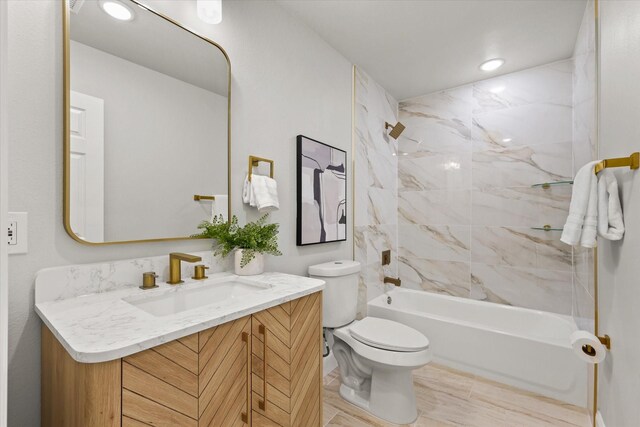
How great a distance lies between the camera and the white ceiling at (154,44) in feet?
3.63

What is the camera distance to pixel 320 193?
6.97 feet

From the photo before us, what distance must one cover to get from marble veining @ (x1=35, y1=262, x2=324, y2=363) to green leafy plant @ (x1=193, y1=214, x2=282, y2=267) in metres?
0.25

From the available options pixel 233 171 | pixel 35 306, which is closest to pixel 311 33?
pixel 233 171

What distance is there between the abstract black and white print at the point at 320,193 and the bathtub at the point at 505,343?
35.0 inches

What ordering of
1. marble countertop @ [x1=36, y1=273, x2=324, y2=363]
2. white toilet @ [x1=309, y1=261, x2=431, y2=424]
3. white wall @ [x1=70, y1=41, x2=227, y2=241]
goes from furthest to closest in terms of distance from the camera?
1. white toilet @ [x1=309, y1=261, x2=431, y2=424]
2. white wall @ [x1=70, y1=41, x2=227, y2=241]
3. marble countertop @ [x1=36, y1=273, x2=324, y2=363]

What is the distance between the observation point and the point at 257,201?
161 cm

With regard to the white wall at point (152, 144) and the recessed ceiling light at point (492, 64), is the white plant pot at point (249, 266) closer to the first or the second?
the white wall at point (152, 144)

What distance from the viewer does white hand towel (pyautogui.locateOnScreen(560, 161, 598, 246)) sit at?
1253 millimetres

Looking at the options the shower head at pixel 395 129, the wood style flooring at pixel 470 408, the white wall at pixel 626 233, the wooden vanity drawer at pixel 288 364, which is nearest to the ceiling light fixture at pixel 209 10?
the wooden vanity drawer at pixel 288 364

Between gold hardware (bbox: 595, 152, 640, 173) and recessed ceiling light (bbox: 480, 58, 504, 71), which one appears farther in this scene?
recessed ceiling light (bbox: 480, 58, 504, 71)

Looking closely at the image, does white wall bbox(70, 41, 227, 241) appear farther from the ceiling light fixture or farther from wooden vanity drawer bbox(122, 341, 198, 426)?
wooden vanity drawer bbox(122, 341, 198, 426)

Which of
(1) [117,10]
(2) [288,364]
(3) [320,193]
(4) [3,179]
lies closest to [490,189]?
(3) [320,193]

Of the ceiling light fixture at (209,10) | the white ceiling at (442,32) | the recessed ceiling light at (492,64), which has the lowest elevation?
the ceiling light fixture at (209,10)

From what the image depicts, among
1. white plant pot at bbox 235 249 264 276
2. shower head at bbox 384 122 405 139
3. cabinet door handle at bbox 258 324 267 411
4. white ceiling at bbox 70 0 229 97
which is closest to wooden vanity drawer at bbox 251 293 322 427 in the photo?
cabinet door handle at bbox 258 324 267 411
